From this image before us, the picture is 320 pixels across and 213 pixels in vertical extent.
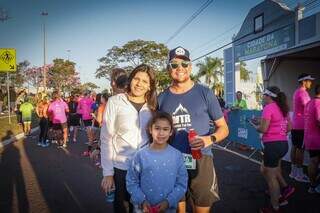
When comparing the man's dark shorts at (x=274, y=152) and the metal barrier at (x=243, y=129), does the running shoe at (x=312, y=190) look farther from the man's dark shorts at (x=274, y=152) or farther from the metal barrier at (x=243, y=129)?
the metal barrier at (x=243, y=129)

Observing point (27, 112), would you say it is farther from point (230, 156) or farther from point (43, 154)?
point (230, 156)

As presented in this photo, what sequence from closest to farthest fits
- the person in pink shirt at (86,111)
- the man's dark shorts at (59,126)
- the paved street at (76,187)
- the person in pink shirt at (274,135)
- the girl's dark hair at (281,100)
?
1. the person in pink shirt at (274,135)
2. the girl's dark hair at (281,100)
3. the paved street at (76,187)
4. the man's dark shorts at (59,126)
5. the person in pink shirt at (86,111)

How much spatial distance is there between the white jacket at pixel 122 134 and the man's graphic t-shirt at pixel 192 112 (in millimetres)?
257

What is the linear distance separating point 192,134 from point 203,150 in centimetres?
29

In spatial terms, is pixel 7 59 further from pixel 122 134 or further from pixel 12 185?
pixel 122 134

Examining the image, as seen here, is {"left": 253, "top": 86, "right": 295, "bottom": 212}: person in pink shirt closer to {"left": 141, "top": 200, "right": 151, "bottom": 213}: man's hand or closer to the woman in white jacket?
the woman in white jacket

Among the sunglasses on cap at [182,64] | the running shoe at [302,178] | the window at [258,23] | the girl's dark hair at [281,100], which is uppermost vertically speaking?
the window at [258,23]

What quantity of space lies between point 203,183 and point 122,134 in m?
0.84

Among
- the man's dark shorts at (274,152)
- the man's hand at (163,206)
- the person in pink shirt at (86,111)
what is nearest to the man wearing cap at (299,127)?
the man's dark shorts at (274,152)

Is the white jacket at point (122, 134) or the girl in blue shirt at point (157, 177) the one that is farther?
the white jacket at point (122, 134)

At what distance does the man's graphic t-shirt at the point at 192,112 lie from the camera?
3.37m

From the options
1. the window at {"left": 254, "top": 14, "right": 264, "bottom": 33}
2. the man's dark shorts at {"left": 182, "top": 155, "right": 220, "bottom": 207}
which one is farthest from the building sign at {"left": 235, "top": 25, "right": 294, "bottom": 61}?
the man's dark shorts at {"left": 182, "top": 155, "right": 220, "bottom": 207}

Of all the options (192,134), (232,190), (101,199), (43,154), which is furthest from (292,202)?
(43,154)

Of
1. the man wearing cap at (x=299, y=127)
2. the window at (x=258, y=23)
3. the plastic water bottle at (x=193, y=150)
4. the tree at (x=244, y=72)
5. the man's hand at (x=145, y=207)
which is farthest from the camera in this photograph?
the tree at (x=244, y=72)
